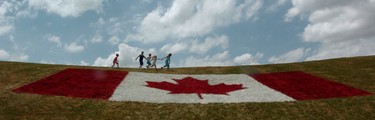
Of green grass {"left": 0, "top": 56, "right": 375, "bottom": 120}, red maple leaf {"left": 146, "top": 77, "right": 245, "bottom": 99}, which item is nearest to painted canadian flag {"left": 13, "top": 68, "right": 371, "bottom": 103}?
red maple leaf {"left": 146, "top": 77, "right": 245, "bottom": 99}

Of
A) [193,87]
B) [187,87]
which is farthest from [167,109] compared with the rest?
[193,87]

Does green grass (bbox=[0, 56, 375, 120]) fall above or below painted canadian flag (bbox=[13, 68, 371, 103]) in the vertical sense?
below

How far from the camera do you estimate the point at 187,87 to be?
111ft

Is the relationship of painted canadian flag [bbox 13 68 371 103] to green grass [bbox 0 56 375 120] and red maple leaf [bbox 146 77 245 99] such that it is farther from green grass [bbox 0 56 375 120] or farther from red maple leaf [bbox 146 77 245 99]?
green grass [bbox 0 56 375 120]

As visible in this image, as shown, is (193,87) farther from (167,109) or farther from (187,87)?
(167,109)

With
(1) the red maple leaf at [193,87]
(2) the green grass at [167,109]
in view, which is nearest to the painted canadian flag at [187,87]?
(1) the red maple leaf at [193,87]

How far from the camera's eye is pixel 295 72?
42094mm

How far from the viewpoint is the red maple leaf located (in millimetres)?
32016

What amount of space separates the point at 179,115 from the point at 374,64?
29319mm

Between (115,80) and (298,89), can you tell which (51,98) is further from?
(298,89)

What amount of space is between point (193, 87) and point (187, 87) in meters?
0.54

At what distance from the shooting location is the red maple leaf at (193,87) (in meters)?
32.0

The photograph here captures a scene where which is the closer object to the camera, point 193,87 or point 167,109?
point 167,109

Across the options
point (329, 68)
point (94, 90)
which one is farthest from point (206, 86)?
point (329, 68)
